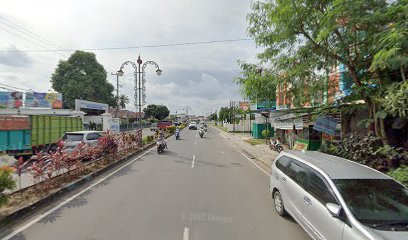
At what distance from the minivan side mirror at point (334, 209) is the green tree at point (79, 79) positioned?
53002 mm

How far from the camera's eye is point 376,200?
4.11 m

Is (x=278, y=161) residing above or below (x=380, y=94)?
below

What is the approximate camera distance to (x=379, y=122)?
329 inches

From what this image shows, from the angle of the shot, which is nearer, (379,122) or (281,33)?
(379,122)

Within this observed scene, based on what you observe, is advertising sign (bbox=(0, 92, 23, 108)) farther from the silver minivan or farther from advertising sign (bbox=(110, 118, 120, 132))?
the silver minivan

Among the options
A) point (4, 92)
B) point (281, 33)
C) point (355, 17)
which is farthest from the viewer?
point (4, 92)

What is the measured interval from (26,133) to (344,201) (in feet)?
49.1

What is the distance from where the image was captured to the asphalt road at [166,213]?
5129 mm

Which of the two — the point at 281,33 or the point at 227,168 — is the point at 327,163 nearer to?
the point at 281,33

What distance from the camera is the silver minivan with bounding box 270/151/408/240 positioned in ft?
11.7

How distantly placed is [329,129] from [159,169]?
726 centimetres

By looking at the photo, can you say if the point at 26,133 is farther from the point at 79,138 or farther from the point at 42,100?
the point at 42,100

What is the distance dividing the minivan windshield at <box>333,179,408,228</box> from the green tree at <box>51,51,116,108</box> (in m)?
52.9

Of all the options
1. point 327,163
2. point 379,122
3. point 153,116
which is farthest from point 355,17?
point 153,116
